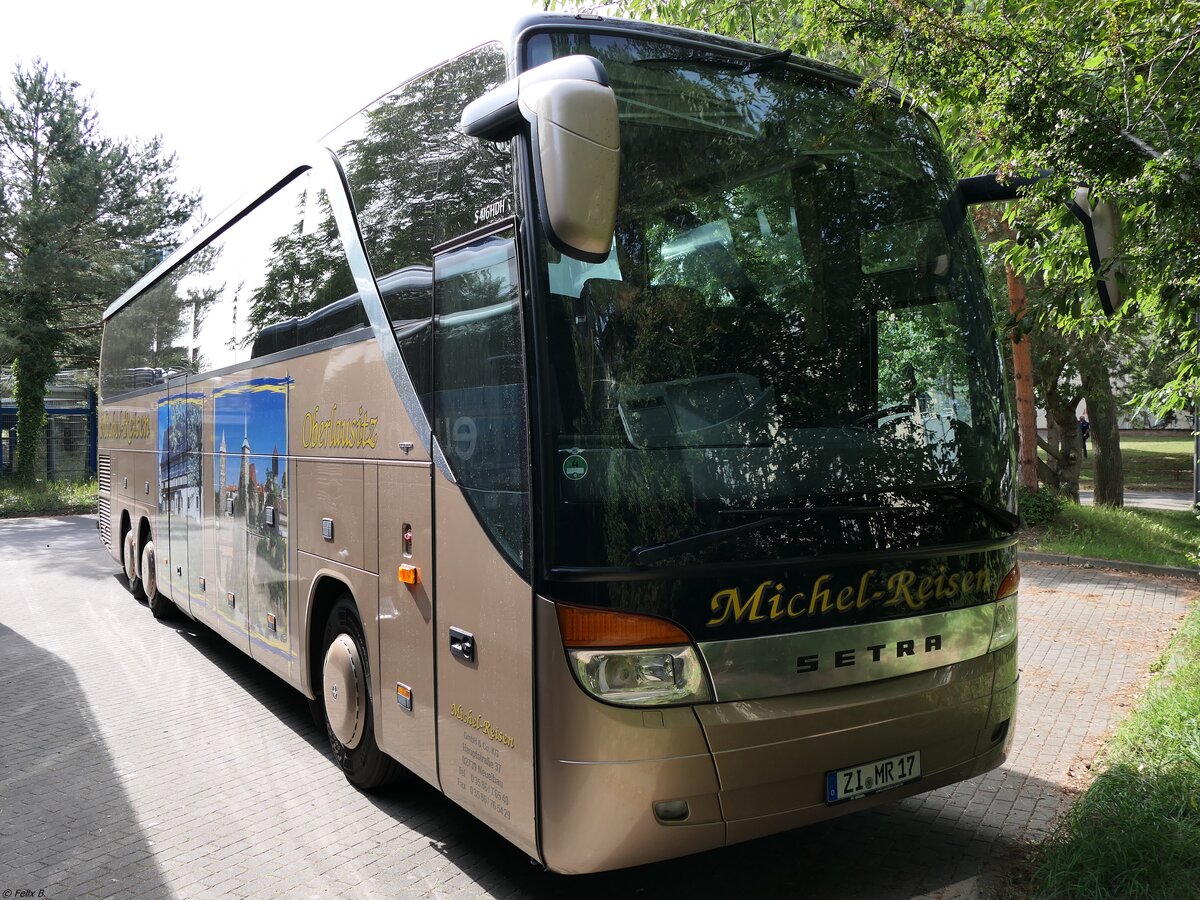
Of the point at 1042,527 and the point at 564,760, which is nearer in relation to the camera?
the point at 564,760

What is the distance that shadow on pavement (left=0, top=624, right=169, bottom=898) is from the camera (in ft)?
13.8

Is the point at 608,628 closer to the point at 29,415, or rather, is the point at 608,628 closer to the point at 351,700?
the point at 351,700

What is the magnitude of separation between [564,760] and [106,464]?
1095 centimetres

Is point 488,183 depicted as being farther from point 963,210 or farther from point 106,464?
point 106,464

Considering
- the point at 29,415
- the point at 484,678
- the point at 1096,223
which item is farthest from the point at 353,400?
the point at 29,415

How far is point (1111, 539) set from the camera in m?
14.9

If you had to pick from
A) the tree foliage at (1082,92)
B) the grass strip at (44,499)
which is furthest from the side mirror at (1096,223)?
the grass strip at (44,499)

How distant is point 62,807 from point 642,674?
11.6 ft

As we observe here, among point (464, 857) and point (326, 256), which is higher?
point (326, 256)

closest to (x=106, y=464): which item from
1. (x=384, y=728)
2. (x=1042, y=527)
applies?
(x=384, y=728)

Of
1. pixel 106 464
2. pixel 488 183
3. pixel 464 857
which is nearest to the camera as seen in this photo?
pixel 488 183

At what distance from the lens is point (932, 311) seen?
419cm

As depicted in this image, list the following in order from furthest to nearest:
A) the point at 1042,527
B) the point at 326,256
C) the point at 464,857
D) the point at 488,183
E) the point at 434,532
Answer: the point at 1042,527 < the point at 326,256 < the point at 464,857 < the point at 434,532 < the point at 488,183

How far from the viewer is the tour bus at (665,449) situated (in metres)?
3.29
